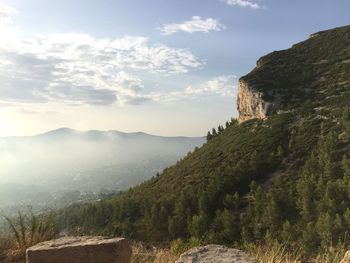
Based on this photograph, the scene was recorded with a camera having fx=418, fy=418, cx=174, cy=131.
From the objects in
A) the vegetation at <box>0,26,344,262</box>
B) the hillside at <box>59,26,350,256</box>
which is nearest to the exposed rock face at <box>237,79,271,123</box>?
the hillside at <box>59,26,350,256</box>

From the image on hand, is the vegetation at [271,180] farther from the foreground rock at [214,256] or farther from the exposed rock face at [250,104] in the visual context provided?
the foreground rock at [214,256]

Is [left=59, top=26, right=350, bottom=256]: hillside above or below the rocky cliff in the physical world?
below

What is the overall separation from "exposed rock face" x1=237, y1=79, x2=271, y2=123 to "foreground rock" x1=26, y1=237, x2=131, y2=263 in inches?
4037

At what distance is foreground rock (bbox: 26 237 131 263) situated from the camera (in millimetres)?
5742

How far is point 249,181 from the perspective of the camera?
7606 centimetres

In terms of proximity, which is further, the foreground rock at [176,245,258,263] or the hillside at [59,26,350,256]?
the hillside at [59,26,350,256]

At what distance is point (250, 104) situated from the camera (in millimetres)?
114000

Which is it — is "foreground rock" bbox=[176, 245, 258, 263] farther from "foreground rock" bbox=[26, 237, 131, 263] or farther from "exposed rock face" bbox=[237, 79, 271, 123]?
"exposed rock face" bbox=[237, 79, 271, 123]

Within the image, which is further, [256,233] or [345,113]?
[345,113]

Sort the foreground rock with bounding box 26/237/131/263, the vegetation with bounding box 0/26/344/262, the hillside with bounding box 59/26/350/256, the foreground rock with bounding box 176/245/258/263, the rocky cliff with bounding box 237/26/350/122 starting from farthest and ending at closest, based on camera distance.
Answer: the rocky cliff with bounding box 237/26/350/122
the hillside with bounding box 59/26/350/256
the vegetation with bounding box 0/26/344/262
the foreground rock with bounding box 26/237/131/263
the foreground rock with bounding box 176/245/258/263

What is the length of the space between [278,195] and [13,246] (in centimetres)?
5398

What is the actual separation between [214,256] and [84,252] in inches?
76.0

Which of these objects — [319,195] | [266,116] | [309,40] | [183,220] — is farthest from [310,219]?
[309,40]

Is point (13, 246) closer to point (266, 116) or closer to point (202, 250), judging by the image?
point (202, 250)
